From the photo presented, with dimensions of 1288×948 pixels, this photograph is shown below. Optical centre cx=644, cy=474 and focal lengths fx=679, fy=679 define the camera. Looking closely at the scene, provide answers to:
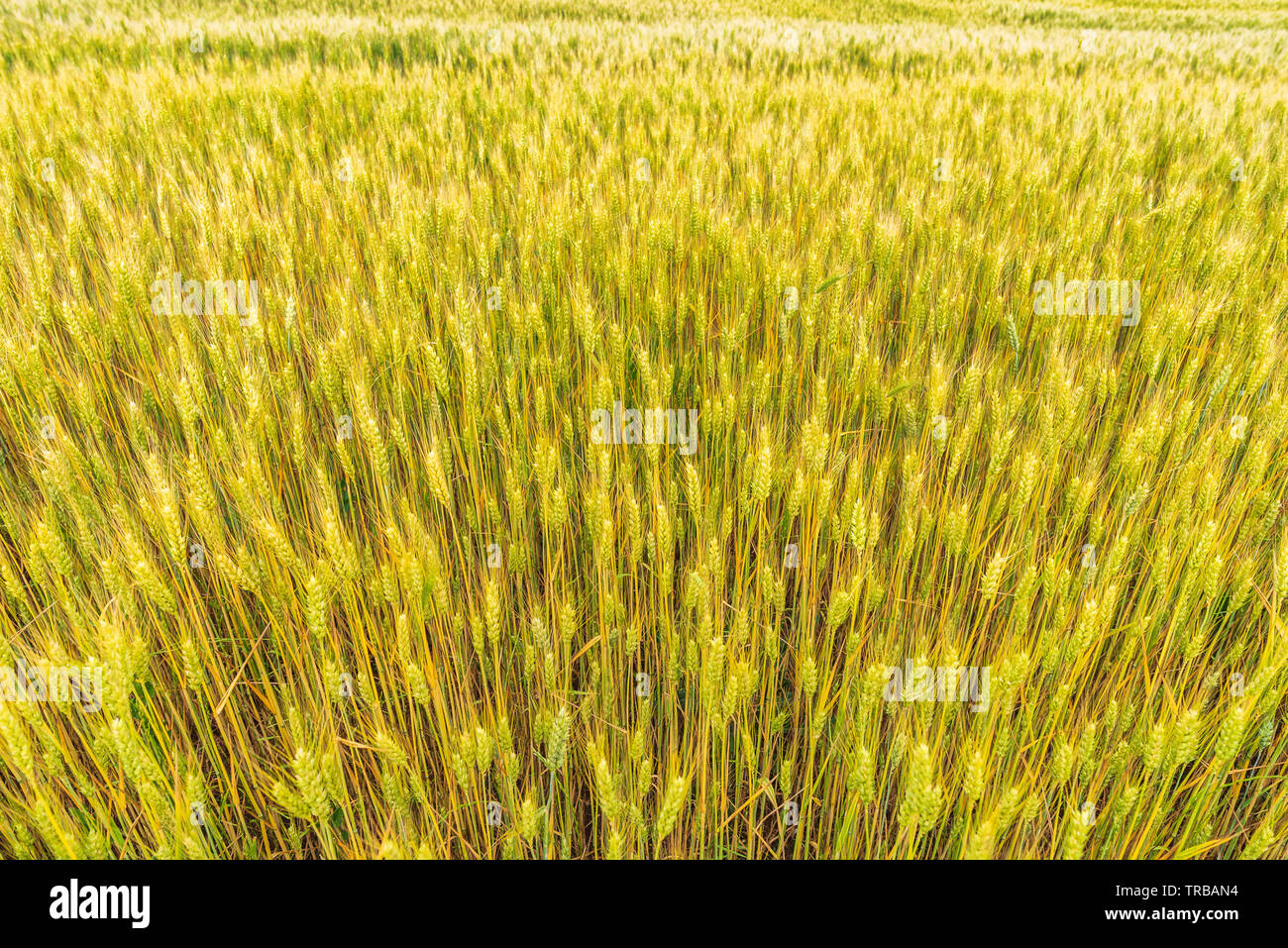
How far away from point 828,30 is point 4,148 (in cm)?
834

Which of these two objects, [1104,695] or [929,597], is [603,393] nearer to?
[929,597]

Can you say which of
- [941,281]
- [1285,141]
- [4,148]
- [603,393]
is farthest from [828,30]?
[603,393]

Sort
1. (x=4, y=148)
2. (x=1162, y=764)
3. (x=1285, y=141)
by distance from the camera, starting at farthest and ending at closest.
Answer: (x=1285, y=141), (x=4, y=148), (x=1162, y=764)

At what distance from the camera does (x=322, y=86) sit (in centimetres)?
431

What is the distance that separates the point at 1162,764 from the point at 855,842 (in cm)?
43

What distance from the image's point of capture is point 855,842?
1010mm

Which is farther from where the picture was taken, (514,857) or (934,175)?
(934,175)

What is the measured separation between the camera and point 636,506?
1.09 m

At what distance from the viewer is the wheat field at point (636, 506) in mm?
1000

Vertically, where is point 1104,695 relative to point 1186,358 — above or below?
below

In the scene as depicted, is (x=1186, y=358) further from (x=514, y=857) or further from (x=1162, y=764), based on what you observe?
(x=514, y=857)

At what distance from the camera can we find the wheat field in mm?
1000

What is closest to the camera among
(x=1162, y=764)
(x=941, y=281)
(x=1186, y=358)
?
(x=1162, y=764)
